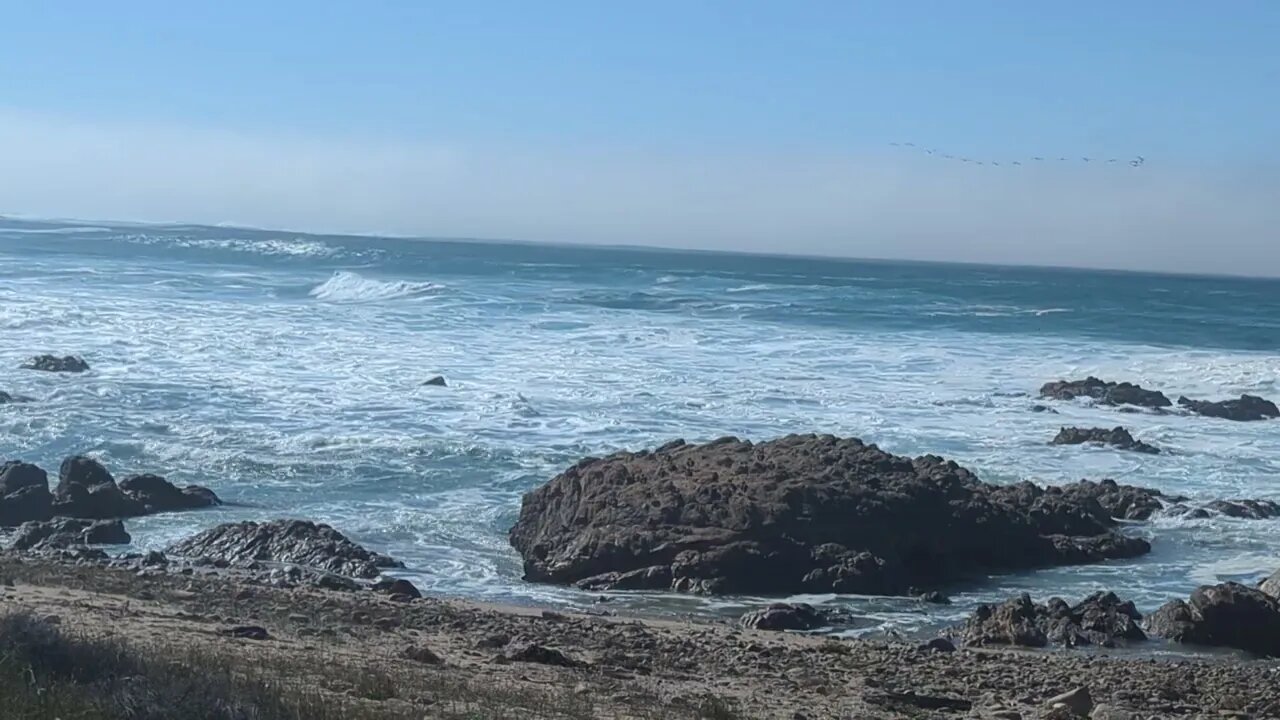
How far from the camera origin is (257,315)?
4125cm

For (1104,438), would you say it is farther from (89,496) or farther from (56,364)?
(56,364)

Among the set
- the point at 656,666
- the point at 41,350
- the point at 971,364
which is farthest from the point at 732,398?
the point at 656,666

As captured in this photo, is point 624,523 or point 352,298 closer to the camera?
point 624,523

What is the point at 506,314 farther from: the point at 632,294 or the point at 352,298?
the point at 632,294

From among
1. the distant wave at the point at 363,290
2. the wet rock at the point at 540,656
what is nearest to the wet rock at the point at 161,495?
the wet rock at the point at 540,656

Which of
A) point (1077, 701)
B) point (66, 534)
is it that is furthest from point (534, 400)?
point (1077, 701)

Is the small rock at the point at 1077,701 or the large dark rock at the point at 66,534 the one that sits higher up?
the small rock at the point at 1077,701

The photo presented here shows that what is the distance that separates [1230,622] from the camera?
12320 millimetres

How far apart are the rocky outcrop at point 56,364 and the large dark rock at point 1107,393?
18.1 metres

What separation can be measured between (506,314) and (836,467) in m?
30.4

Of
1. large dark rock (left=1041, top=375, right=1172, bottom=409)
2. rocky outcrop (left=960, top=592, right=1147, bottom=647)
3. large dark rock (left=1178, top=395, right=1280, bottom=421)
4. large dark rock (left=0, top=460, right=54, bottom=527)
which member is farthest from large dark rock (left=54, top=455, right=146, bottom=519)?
large dark rock (left=1178, top=395, right=1280, bottom=421)

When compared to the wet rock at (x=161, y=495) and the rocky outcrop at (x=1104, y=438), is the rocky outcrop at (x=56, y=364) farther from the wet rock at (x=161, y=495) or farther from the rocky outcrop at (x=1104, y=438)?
the rocky outcrop at (x=1104, y=438)

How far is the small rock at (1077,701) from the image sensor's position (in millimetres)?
9359

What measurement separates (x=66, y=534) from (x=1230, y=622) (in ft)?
36.5
